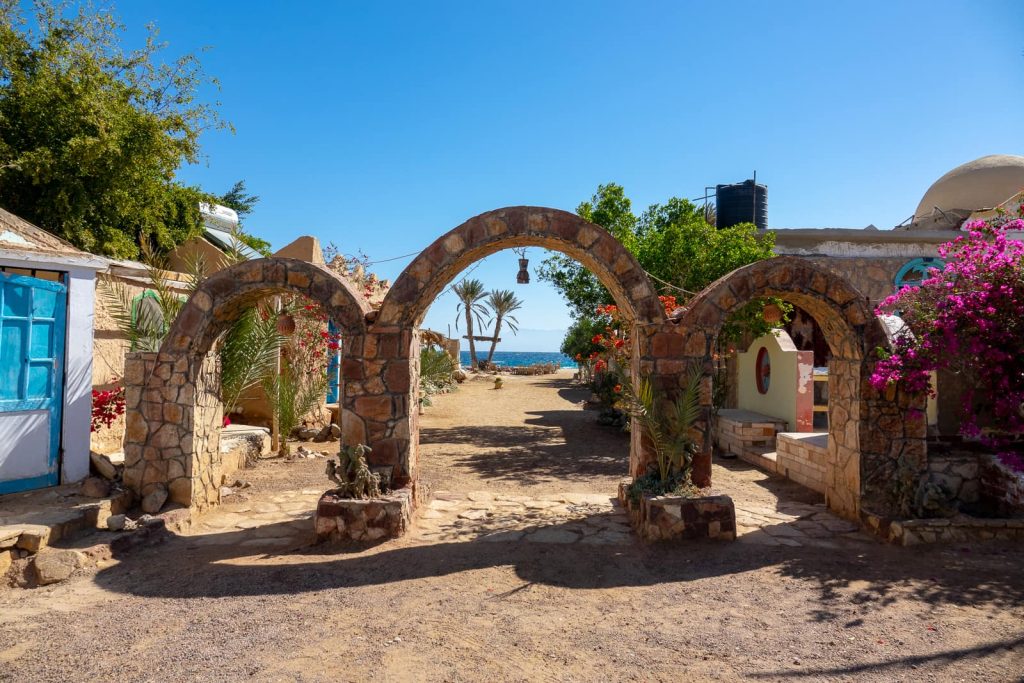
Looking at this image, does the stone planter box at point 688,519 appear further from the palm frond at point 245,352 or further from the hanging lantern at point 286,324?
the palm frond at point 245,352

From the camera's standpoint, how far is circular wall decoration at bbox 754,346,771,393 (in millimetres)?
11523

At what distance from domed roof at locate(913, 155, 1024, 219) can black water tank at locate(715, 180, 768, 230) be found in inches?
191

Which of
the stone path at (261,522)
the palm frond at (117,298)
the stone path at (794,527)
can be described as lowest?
the stone path at (261,522)

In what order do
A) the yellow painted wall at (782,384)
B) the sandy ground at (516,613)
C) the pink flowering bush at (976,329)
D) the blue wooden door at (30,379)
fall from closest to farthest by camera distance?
1. the sandy ground at (516,613)
2. the pink flowering bush at (976,329)
3. the blue wooden door at (30,379)
4. the yellow painted wall at (782,384)

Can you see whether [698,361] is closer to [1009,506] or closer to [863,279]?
[1009,506]

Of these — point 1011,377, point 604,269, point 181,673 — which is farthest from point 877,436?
point 181,673

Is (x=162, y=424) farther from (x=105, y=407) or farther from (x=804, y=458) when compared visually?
(x=804, y=458)

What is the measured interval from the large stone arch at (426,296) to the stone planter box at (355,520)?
1.85 ft

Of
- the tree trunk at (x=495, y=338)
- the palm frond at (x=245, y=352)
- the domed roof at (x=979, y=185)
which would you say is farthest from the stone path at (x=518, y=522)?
the tree trunk at (x=495, y=338)

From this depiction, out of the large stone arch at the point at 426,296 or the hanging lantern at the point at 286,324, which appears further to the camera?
the hanging lantern at the point at 286,324

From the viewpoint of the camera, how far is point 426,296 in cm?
674

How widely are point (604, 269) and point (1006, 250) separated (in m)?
4.12

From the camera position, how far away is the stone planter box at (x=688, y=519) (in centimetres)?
610

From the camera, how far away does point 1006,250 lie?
607 cm
